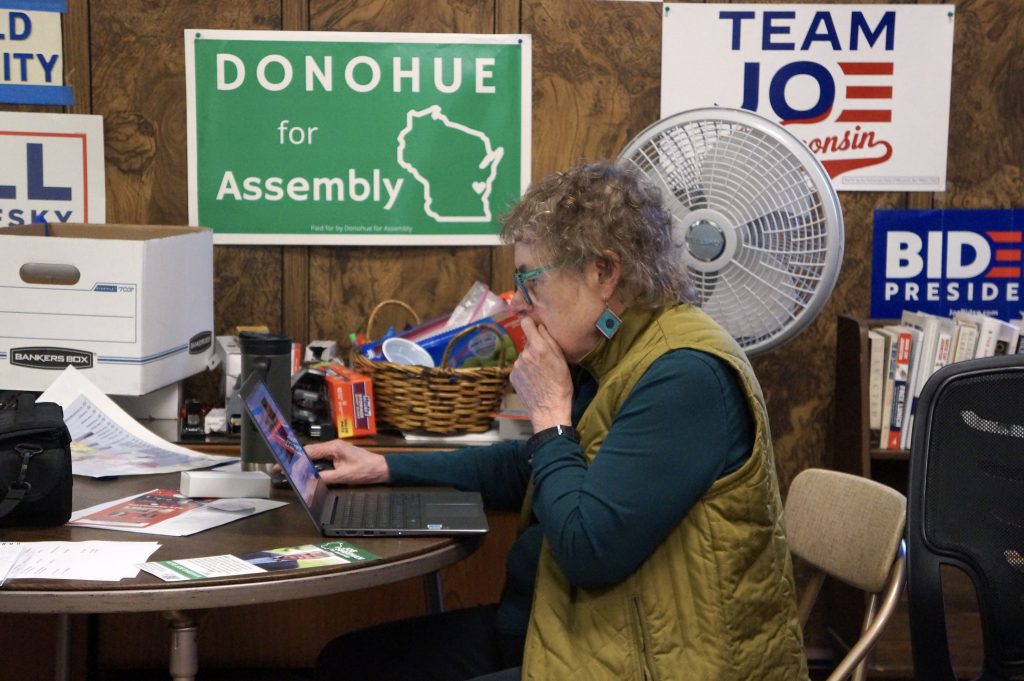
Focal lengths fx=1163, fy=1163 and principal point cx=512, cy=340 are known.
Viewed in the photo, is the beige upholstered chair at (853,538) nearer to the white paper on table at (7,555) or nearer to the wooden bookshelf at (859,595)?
the wooden bookshelf at (859,595)

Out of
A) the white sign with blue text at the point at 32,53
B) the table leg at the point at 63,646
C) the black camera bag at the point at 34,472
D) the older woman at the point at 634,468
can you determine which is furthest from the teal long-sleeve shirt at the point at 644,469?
the white sign with blue text at the point at 32,53

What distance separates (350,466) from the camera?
78.9 inches

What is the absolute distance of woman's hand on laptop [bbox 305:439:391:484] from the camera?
199 cm

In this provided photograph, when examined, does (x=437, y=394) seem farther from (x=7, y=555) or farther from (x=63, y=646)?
(x=7, y=555)

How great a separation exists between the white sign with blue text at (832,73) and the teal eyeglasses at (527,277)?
1.34 meters

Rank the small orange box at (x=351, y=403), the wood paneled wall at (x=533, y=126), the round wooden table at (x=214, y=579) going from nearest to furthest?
the round wooden table at (x=214, y=579), the small orange box at (x=351, y=403), the wood paneled wall at (x=533, y=126)

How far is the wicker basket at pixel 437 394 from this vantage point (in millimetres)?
2531

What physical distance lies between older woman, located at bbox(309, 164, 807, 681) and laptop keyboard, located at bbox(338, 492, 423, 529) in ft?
0.62

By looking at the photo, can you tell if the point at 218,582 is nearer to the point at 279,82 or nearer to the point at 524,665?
the point at 524,665

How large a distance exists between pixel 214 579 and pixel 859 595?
1.85 metres

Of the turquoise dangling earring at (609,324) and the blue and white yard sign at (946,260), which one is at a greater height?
the blue and white yard sign at (946,260)

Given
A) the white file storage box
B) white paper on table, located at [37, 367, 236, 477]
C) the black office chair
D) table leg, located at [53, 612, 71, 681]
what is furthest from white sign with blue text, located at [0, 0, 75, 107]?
the black office chair

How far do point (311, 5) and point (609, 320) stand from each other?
1562 millimetres

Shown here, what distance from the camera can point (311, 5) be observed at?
2.88m
